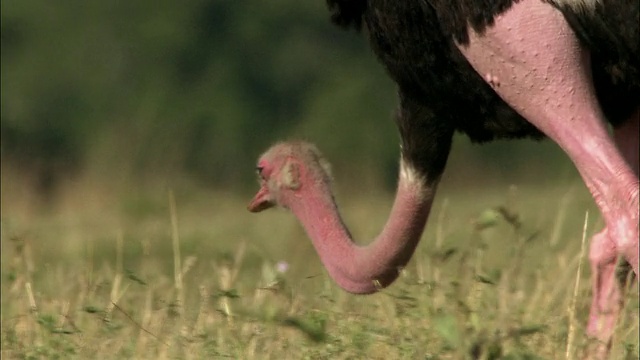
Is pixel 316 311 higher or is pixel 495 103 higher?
pixel 495 103

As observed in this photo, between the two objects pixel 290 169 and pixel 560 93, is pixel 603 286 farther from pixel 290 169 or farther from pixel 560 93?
pixel 290 169

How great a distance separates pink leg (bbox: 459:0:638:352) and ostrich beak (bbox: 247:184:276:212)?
5.04ft

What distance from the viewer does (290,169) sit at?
6523 mm

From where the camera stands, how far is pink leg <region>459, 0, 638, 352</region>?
5.00m

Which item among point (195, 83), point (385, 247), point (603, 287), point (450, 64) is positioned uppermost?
point (195, 83)

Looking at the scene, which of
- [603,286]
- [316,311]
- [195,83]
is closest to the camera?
[316,311]

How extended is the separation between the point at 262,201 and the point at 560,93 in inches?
71.0

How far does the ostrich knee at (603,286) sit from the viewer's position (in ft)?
18.5

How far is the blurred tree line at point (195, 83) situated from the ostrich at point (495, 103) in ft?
43.3

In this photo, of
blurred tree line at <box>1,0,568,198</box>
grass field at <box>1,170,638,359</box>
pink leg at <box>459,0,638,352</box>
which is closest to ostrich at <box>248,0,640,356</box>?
pink leg at <box>459,0,638,352</box>

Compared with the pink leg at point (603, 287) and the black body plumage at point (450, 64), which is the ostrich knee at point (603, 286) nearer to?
the pink leg at point (603, 287)

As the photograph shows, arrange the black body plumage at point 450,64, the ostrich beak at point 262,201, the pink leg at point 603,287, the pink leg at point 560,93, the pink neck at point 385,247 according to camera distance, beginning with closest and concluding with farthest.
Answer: the pink leg at point 560,93 < the black body plumage at point 450,64 < the pink leg at point 603,287 < the pink neck at point 385,247 < the ostrich beak at point 262,201

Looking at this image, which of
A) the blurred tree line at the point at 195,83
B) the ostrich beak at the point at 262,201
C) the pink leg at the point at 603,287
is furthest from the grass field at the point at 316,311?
the blurred tree line at the point at 195,83

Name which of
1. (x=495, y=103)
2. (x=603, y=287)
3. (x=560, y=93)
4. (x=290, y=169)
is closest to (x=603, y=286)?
(x=603, y=287)
